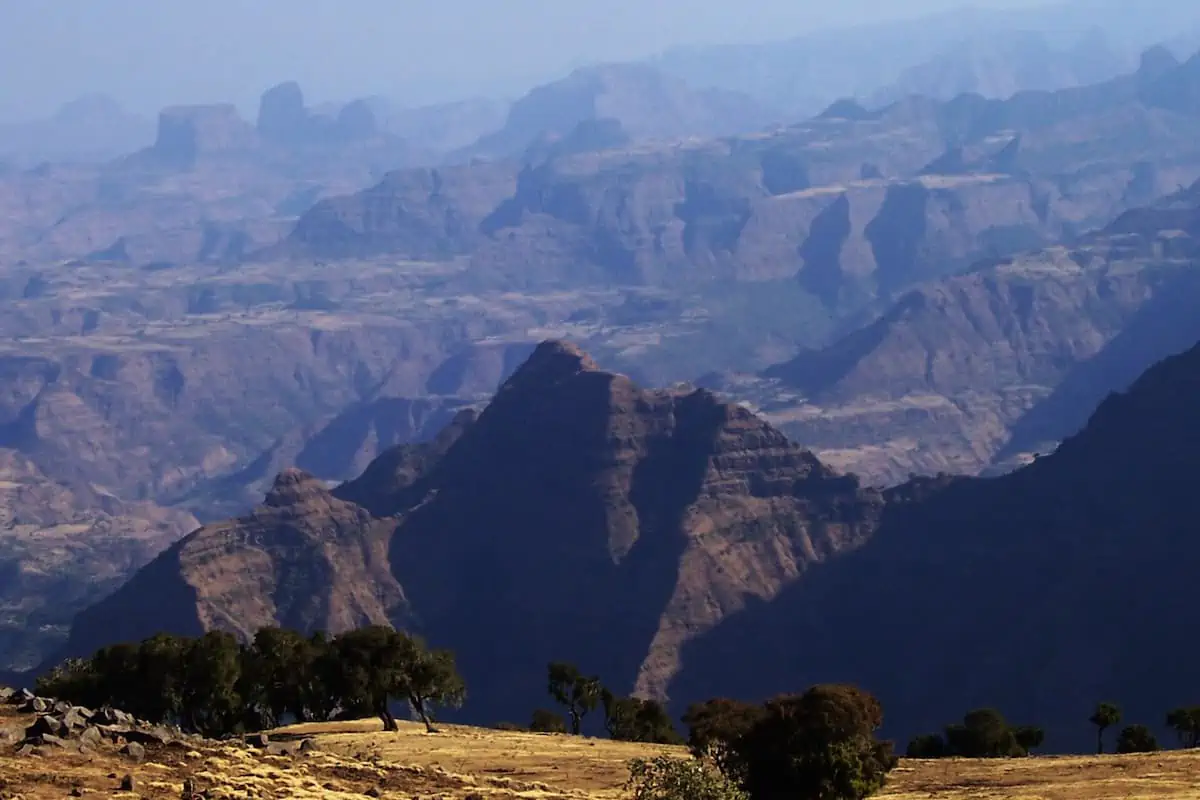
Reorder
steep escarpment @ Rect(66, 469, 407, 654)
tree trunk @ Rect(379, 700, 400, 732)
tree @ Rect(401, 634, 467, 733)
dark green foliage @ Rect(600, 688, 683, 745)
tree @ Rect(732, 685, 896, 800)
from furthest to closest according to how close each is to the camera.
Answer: steep escarpment @ Rect(66, 469, 407, 654) < dark green foliage @ Rect(600, 688, 683, 745) < tree @ Rect(401, 634, 467, 733) < tree trunk @ Rect(379, 700, 400, 732) < tree @ Rect(732, 685, 896, 800)

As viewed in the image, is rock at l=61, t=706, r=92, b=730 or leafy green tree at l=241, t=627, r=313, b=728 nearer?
rock at l=61, t=706, r=92, b=730

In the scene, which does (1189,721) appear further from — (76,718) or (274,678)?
(76,718)

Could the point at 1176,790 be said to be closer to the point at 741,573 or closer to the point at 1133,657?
the point at 1133,657

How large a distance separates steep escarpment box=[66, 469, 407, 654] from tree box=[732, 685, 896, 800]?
13207cm

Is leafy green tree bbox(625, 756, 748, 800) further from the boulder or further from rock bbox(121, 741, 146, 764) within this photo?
the boulder

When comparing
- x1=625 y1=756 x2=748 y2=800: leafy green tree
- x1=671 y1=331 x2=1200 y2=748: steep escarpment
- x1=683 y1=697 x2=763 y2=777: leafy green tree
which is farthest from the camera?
x1=671 y1=331 x2=1200 y2=748: steep escarpment

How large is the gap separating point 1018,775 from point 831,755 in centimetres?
1402

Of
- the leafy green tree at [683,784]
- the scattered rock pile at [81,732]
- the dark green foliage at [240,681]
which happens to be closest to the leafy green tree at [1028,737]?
the dark green foliage at [240,681]

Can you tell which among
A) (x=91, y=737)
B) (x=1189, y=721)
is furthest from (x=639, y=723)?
(x=91, y=737)

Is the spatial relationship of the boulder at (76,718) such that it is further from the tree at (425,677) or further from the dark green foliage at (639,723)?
the dark green foliage at (639,723)

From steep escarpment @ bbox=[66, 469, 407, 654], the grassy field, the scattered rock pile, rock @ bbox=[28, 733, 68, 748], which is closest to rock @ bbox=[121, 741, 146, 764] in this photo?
the scattered rock pile

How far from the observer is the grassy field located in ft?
163

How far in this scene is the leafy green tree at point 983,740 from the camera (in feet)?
327

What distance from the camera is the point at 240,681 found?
86188mm
